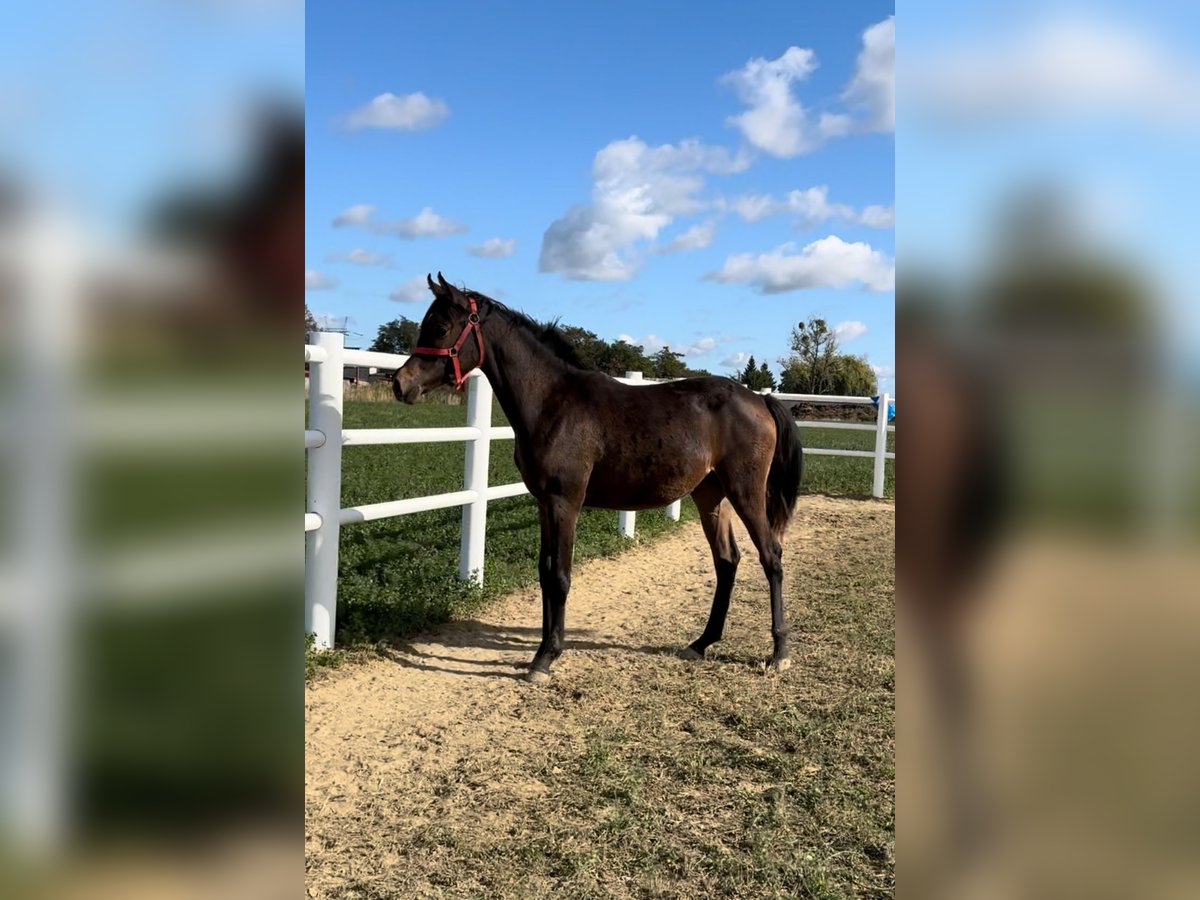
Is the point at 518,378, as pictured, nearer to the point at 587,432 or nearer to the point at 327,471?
the point at 587,432

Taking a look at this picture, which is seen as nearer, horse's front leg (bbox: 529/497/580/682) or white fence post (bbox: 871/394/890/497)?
horse's front leg (bbox: 529/497/580/682)

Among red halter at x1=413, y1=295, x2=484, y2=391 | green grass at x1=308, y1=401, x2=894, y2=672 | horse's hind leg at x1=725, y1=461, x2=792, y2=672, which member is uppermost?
red halter at x1=413, y1=295, x2=484, y2=391

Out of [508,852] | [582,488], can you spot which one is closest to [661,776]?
[508,852]

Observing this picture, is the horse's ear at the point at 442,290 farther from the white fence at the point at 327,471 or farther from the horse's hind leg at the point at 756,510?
the horse's hind leg at the point at 756,510

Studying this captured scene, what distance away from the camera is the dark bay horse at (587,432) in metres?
4.12

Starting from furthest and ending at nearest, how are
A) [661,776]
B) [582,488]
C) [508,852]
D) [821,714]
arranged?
1. [582,488]
2. [821,714]
3. [661,776]
4. [508,852]

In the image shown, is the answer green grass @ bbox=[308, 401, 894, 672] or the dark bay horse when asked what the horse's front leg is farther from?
green grass @ bbox=[308, 401, 894, 672]

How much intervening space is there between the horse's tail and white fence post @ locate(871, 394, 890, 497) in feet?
23.1

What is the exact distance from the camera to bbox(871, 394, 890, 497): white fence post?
1133cm

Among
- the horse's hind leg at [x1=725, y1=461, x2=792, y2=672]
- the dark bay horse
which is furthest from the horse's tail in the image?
the horse's hind leg at [x1=725, y1=461, x2=792, y2=672]
